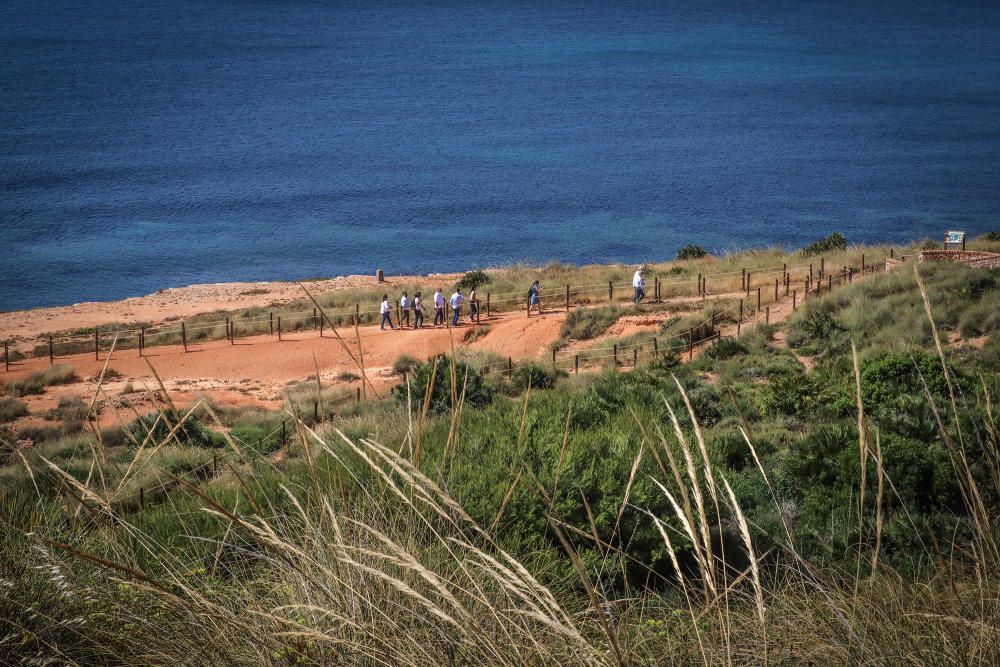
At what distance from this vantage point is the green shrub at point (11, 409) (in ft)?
72.0

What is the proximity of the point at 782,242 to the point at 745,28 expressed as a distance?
11175cm

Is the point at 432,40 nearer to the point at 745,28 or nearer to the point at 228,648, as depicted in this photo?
the point at 745,28

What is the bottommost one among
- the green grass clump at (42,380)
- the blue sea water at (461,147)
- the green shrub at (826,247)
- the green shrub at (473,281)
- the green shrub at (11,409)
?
the green shrub at (11,409)

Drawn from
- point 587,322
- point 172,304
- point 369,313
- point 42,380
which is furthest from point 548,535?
point 172,304

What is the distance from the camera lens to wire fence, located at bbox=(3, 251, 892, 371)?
1201 inches

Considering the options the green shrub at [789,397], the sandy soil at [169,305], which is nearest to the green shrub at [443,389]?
the green shrub at [789,397]

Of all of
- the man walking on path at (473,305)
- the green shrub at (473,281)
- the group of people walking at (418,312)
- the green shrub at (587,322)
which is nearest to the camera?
the green shrub at (587,322)

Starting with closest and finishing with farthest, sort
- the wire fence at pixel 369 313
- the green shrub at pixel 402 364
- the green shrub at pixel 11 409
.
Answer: the green shrub at pixel 11 409
the green shrub at pixel 402 364
the wire fence at pixel 369 313

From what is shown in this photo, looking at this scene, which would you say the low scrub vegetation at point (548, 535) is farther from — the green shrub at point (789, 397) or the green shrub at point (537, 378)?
the green shrub at point (537, 378)

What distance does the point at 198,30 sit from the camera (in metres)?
154

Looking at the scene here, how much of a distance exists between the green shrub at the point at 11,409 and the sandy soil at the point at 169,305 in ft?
41.6

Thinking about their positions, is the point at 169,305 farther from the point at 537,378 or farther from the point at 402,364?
the point at 537,378

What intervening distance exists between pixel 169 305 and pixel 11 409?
19.8m

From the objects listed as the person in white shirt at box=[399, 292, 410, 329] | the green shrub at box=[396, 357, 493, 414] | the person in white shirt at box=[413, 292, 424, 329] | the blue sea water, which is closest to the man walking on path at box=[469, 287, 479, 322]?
the person in white shirt at box=[413, 292, 424, 329]
